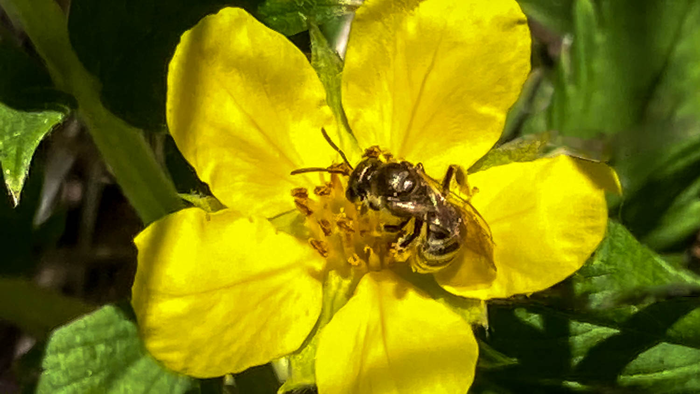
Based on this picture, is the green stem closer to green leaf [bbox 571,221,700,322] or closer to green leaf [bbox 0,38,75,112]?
green leaf [bbox 0,38,75,112]

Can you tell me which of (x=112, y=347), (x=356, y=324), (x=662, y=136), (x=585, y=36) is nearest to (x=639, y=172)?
(x=662, y=136)

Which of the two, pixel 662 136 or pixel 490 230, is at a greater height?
pixel 490 230

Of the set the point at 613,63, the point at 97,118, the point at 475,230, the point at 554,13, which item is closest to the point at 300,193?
the point at 475,230

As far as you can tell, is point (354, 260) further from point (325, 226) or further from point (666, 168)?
point (666, 168)

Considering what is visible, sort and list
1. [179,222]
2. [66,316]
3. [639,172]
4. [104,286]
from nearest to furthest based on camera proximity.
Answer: [179,222]
[66,316]
[639,172]
[104,286]

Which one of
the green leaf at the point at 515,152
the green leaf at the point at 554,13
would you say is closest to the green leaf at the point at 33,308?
the green leaf at the point at 515,152

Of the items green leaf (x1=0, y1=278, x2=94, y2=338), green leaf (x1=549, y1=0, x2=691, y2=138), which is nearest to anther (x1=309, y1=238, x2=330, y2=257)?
green leaf (x1=0, y1=278, x2=94, y2=338)

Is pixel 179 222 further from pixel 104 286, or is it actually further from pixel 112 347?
pixel 104 286
